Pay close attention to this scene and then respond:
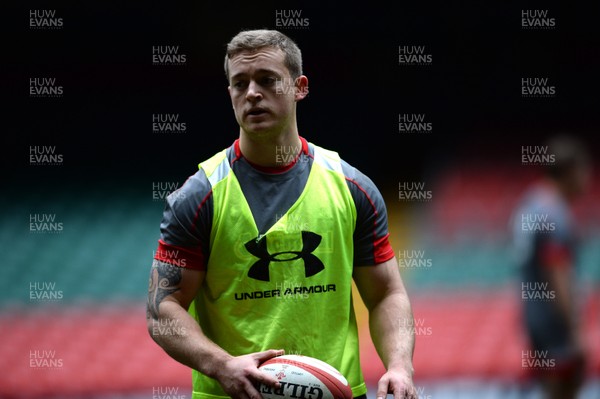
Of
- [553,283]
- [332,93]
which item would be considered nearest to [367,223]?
[553,283]

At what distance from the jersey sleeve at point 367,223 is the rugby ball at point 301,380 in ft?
1.83

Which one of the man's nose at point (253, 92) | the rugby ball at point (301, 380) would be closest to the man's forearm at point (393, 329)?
the rugby ball at point (301, 380)

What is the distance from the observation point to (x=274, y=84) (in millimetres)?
3615

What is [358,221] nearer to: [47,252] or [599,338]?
[599,338]

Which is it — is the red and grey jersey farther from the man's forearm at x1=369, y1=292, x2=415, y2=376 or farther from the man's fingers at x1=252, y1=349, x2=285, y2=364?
the man's fingers at x1=252, y1=349, x2=285, y2=364

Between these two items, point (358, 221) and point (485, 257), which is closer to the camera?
point (358, 221)

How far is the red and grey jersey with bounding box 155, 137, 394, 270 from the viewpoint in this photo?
137 inches

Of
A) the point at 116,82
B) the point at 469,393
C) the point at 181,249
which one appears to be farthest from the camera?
the point at 116,82

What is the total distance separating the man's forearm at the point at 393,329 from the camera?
3531mm

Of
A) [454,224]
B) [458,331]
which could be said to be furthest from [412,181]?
[458,331]

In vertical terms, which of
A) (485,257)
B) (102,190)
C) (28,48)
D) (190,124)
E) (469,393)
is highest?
(28,48)

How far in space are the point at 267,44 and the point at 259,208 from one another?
2.12ft

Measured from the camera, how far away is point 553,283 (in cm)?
687

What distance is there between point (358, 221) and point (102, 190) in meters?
9.16
